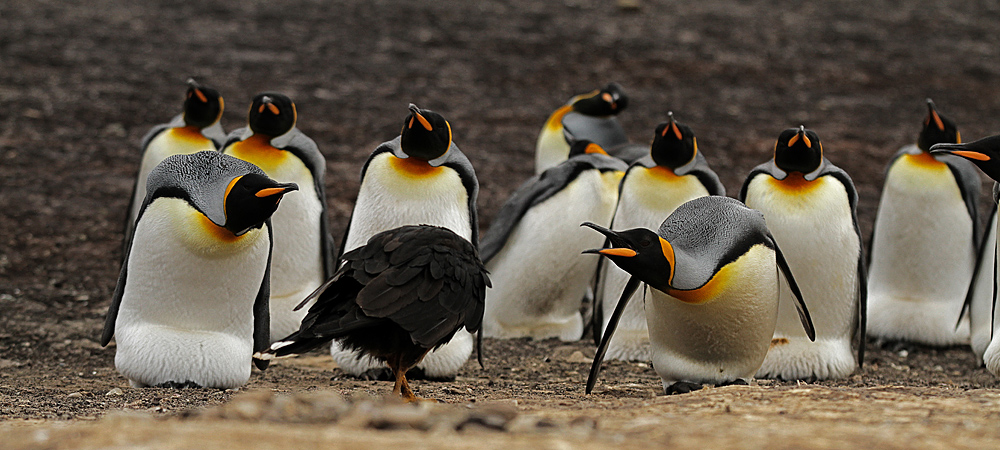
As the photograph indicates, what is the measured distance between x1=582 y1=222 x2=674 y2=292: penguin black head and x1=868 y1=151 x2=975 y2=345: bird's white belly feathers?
278 cm

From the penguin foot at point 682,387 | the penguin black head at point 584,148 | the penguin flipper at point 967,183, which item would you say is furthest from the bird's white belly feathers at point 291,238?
the penguin flipper at point 967,183

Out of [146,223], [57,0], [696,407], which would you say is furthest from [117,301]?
[57,0]

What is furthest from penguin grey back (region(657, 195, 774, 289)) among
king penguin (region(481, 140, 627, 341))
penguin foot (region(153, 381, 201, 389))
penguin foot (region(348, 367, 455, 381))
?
penguin foot (region(153, 381, 201, 389))

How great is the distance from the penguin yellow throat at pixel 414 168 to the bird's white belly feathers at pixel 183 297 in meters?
0.77

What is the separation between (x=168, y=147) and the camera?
19.6 ft

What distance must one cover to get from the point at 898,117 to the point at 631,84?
10.0 ft

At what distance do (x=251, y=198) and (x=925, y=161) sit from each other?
3901mm

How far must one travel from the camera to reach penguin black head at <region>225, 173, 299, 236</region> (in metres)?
3.81

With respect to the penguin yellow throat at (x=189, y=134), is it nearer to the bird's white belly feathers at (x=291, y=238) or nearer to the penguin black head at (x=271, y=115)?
the bird's white belly feathers at (x=291, y=238)

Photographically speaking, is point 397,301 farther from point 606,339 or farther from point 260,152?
point 260,152

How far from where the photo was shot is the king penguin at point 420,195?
4574 mm

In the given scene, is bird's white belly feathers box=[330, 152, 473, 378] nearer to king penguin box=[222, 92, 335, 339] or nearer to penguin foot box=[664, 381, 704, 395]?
king penguin box=[222, 92, 335, 339]

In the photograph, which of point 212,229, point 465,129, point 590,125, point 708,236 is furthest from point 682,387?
point 465,129

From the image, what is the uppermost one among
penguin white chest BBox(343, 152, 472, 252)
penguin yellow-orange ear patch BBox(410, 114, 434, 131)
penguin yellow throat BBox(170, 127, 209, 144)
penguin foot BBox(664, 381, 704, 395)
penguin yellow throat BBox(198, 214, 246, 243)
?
penguin yellow-orange ear patch BBox(410, 114, 434, 131)
